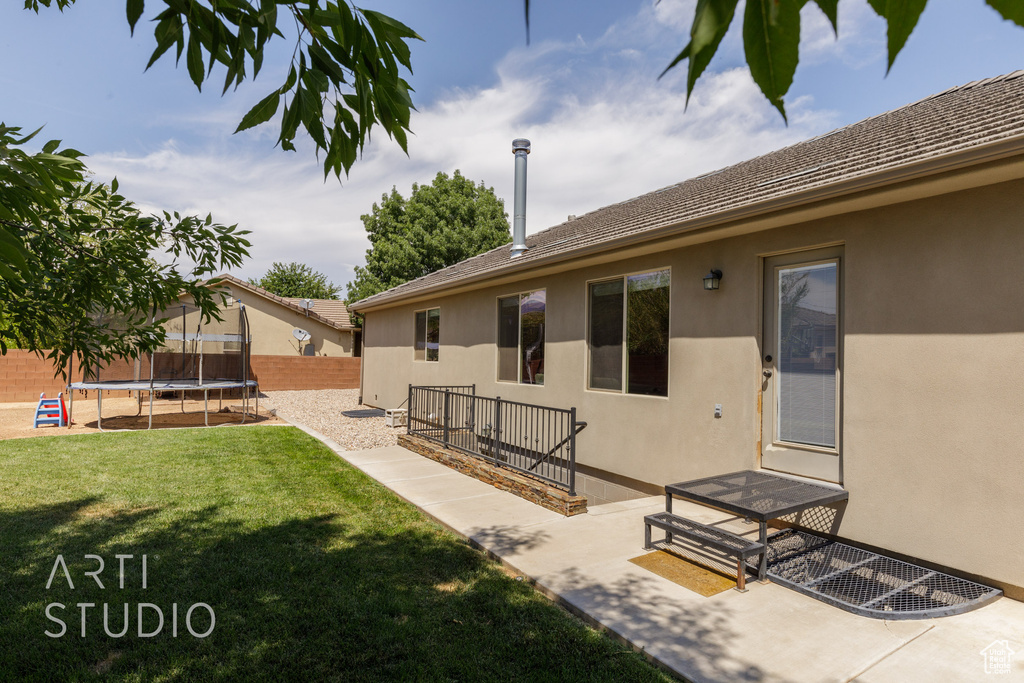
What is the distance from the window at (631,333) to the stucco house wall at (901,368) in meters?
0.22

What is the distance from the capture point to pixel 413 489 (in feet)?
22.8

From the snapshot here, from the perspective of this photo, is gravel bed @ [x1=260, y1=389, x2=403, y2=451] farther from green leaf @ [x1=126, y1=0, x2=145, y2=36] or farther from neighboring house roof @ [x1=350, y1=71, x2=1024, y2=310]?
green leaf @ [x1=126, y1=0, x2=145, y2=36]

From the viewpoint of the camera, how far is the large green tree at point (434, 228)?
28.5m

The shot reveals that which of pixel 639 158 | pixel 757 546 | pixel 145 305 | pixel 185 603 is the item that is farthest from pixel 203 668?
pixel 639 158

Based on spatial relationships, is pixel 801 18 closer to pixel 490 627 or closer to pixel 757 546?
pixel 490 627

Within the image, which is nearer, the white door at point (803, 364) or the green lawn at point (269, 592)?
the green lawn at point (269, 592)

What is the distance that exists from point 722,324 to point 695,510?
6.55ft

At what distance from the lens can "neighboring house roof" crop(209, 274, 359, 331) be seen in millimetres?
23938

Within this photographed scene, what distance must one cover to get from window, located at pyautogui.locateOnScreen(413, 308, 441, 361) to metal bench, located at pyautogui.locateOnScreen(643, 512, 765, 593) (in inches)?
321

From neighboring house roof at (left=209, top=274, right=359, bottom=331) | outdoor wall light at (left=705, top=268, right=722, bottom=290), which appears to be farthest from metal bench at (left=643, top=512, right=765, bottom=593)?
neighboring house roof at (left=209, top=274, right=359, bottom=331)

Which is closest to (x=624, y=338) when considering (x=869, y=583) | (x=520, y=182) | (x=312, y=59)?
(x=869, y=583)

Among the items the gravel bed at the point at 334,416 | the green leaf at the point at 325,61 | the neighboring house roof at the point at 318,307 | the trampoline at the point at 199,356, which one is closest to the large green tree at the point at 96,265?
the green leaf at the point at 325,61

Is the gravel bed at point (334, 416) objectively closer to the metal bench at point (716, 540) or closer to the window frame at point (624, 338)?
the window frame at point (624, 338)

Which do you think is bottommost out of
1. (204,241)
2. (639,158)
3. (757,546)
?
(757,546)
